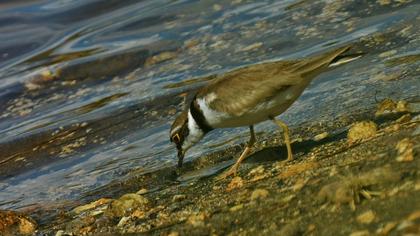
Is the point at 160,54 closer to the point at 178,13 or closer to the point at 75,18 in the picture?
the point at 178,13

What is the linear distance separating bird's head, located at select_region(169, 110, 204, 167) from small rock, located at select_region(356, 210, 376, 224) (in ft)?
10.3

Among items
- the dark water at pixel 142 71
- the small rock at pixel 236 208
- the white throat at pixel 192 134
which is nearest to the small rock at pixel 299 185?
the small rock at pixel 236 208

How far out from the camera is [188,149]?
8.38 meters

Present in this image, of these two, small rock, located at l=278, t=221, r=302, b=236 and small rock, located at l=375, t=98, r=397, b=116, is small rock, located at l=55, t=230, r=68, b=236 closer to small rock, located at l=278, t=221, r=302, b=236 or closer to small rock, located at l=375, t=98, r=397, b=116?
small rock, located at l=278, t=221, r=302, b=236

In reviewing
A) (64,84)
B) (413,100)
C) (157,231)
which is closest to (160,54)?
(64,84)

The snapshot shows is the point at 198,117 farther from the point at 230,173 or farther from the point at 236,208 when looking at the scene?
the point at 236,208

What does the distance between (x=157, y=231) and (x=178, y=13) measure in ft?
30.8

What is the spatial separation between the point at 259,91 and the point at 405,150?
1809mm

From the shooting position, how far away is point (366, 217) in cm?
477

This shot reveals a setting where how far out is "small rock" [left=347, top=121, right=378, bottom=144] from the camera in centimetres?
687

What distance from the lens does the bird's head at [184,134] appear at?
309 inches

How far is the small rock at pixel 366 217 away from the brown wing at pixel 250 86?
2.32 m

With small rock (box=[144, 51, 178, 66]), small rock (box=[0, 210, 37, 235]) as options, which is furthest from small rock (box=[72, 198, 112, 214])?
small rock (box=[144, 51, 178, 66])

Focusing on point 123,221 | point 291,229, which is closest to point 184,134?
point 123,221
